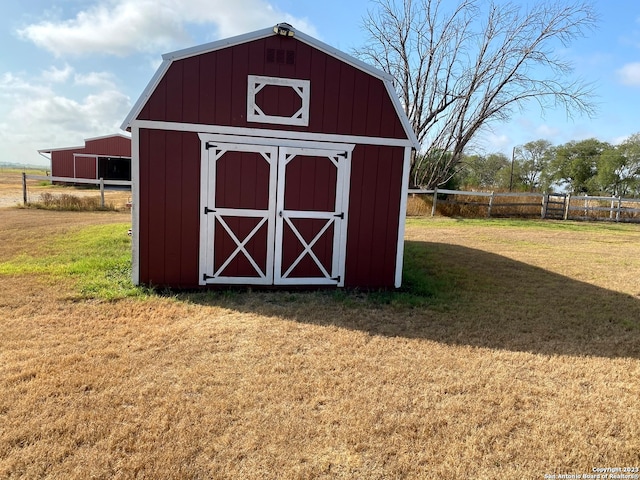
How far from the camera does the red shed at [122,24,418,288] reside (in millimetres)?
5785

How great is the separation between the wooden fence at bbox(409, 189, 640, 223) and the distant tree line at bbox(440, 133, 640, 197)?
48.9ft

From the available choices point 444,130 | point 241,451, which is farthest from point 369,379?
point 444,130

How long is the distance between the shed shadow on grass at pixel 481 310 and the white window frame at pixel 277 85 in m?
2.37

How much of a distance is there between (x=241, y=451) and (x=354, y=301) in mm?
3499

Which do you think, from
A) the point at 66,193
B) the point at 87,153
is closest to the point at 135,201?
the point at 66,193

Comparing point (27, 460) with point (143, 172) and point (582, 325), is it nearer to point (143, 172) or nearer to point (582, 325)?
point (143, 172)

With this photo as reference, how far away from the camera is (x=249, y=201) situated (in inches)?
240

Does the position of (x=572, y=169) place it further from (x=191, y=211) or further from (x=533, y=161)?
(x=191, y=211)

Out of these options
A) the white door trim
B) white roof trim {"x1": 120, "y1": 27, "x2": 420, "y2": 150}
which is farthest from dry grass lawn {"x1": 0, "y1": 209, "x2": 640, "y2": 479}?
white roof trim {"x1": 120, "y1": 27, "x2": 420, "y2": 150}

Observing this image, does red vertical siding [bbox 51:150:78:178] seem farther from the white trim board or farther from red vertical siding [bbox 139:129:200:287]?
the white trim board

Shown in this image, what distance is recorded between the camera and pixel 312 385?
11.2 feet

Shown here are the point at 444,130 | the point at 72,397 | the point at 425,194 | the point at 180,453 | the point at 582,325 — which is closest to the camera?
the point at 180,453

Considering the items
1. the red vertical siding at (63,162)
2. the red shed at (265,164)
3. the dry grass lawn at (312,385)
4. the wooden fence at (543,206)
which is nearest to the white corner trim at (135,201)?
the red shed at (265,164)

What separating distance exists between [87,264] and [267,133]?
3801 mm
